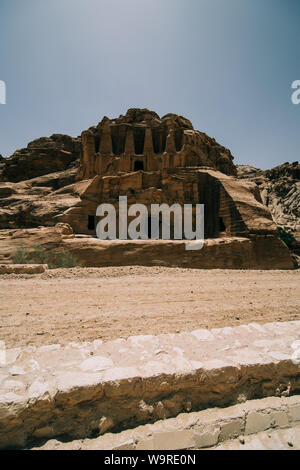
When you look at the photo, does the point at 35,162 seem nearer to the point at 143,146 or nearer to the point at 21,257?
the point at 143,146

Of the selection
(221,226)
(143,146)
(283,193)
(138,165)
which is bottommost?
(221,226)

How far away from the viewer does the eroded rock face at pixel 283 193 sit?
3741cm

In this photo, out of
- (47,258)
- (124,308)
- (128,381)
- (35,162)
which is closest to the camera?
(128,381)

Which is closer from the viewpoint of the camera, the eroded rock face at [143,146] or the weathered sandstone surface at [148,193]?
the weathered sandstone surface at [148,193]

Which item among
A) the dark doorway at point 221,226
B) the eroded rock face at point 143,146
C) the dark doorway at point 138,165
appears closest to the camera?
the dark doorway at point 221,226

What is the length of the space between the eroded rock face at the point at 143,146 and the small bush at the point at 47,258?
17.1 m

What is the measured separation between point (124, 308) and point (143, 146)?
30.0 metres

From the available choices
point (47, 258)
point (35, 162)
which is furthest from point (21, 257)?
point (35, 162)

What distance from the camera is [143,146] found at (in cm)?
3166

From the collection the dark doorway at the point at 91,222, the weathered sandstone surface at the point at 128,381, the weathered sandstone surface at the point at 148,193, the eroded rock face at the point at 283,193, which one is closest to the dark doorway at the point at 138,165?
the weathered sandstone surface at the point at 148,193

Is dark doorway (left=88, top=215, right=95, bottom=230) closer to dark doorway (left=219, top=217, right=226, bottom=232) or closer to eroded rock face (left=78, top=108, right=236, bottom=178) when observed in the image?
dark doorway (left=219, top=217, right=226, bottom=232)

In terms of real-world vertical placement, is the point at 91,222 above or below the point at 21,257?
above

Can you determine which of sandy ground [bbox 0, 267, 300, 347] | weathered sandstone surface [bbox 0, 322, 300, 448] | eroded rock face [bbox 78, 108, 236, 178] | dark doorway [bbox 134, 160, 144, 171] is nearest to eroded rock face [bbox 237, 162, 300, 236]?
eroded rock face [bbox 78, 108, 236, 178]

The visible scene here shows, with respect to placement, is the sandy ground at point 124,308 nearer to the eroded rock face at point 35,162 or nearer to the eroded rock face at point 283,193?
the eroded rock face at point 283,193
